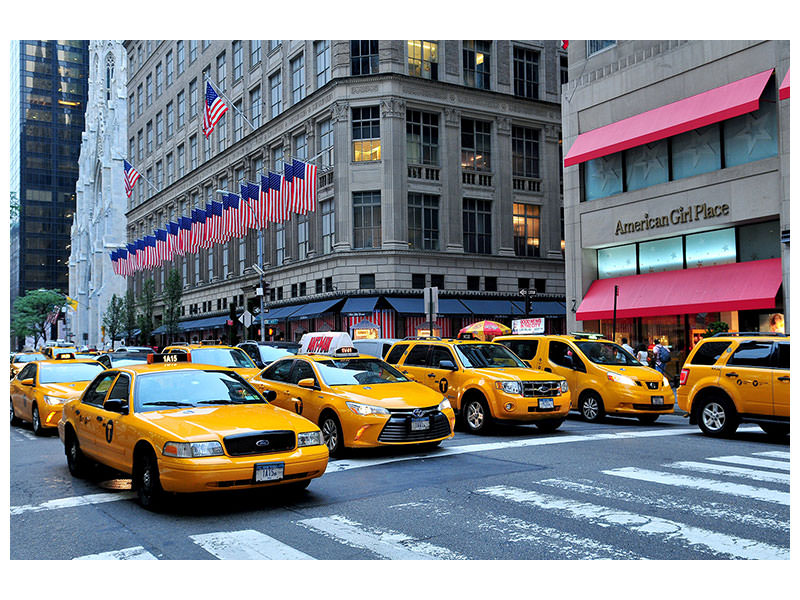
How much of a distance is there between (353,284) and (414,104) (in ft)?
35.4

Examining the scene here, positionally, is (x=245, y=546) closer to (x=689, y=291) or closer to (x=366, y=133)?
(x=689, y=291)

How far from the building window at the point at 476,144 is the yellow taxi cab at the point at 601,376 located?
1157 inches

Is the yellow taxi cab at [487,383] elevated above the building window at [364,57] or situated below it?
below

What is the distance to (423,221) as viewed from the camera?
1722 inches

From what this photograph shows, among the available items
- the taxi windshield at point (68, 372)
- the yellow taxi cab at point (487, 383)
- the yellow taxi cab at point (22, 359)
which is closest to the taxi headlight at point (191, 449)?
the yellow taxi cab at point (487, 383)

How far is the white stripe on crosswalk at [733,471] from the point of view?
30.9 feet

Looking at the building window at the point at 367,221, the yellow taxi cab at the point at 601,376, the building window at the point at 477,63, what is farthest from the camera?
the building window at the point at 477,63

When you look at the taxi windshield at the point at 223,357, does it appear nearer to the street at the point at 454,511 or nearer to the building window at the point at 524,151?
the street at the point at 454,511

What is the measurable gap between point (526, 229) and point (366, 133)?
1202 cm

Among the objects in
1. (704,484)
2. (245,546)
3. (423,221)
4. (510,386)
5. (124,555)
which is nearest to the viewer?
(124,555)

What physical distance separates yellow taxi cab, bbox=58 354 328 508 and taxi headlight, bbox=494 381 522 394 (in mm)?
5535

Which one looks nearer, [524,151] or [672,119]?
[672,119]

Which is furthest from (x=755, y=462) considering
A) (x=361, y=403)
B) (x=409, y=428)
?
(x=361, y=403)
